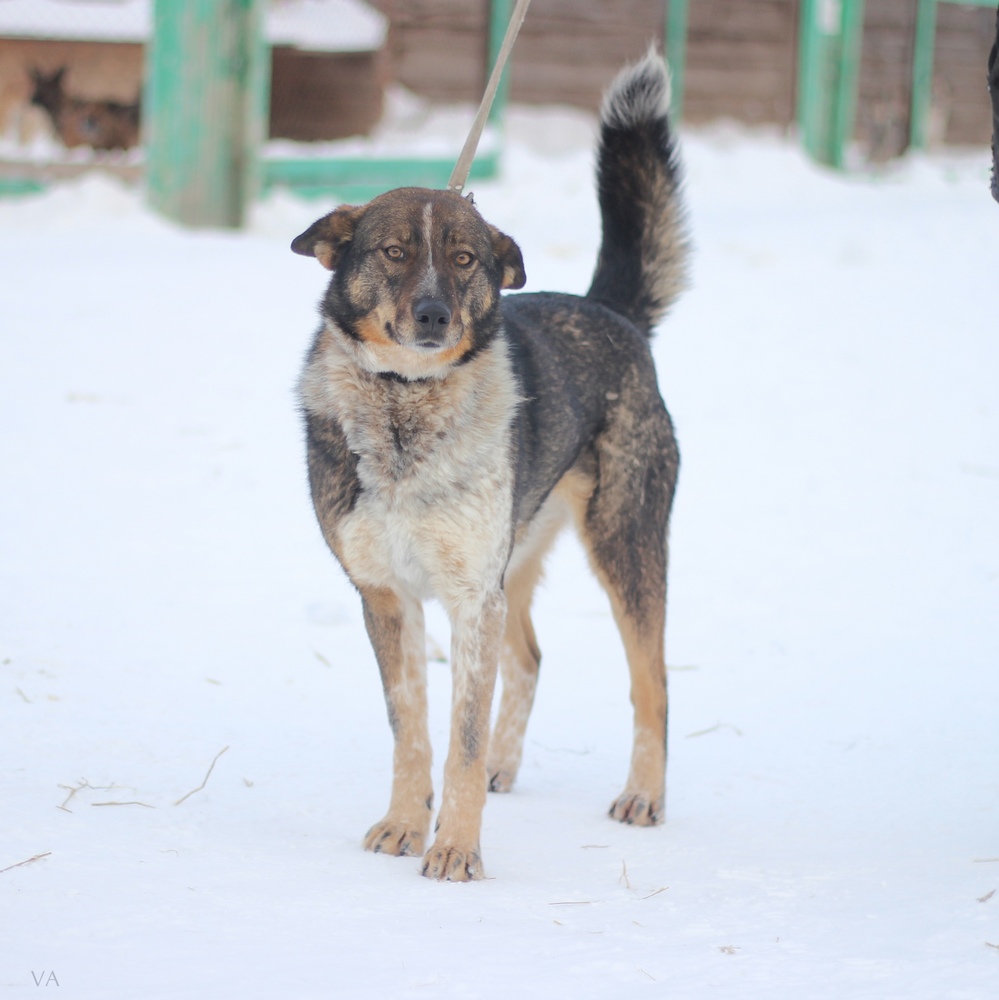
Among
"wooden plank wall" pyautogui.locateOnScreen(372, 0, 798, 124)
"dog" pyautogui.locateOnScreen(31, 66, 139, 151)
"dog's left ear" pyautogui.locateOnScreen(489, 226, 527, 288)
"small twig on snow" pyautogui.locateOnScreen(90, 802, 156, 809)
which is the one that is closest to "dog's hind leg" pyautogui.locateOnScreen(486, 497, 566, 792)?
"dog's left ear" pyautogui.locateOnScreen(489, 226, 527, 288)

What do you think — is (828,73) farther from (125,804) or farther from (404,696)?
(125,804)

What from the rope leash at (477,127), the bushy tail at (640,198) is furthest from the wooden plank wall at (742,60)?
the rope leash at (477,127)

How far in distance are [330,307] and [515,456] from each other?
53cm

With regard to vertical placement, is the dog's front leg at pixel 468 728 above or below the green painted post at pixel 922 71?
below

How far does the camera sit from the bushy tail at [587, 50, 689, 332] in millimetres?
3781

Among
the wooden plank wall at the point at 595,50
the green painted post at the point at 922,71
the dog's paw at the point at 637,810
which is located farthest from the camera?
the green painted post at the point at 922,71

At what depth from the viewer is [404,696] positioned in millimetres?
3037

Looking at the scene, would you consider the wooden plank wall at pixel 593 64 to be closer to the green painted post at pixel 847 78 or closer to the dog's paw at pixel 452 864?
the green painted post at pixel 847 78

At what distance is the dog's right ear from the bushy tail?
98cm

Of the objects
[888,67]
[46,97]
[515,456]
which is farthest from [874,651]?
[888,67]

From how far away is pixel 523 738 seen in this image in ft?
11.9

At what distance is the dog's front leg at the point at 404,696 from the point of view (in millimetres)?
2988

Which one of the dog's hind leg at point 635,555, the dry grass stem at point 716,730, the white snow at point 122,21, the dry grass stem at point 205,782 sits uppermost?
the white snow at point 122,21

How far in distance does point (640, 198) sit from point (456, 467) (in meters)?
1.29
